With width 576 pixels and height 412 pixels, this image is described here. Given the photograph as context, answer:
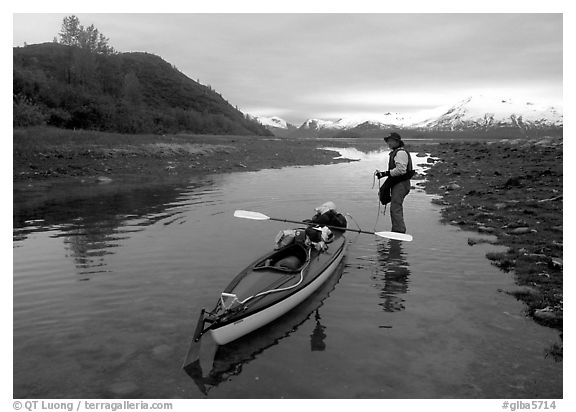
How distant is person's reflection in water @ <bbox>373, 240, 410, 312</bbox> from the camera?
959cm

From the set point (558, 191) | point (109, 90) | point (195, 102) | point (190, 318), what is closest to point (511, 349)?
point (190, 318)

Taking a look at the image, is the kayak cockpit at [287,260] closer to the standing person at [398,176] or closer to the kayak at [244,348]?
the kayak at [244,348]

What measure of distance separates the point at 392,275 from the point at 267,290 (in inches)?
181

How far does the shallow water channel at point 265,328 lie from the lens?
21.1ft

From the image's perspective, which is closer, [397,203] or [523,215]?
[397,203]

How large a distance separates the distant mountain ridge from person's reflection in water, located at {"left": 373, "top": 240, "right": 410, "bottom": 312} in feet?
133

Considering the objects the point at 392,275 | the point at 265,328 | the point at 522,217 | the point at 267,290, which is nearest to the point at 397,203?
the point at 392,275

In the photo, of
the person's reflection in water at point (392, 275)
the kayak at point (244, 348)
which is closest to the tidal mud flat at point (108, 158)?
the person's reflection in water at point (392, 275)

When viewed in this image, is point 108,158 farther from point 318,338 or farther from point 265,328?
point 318,338

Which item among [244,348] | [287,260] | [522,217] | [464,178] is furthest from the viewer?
[464,178]

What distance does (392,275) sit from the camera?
37.3 feet

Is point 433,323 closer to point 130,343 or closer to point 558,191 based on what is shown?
point 130,343

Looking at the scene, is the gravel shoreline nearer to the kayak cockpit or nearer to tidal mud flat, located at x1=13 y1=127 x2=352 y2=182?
tidal mud flat, located at x1=13 y1=127 x2=352 y2=182

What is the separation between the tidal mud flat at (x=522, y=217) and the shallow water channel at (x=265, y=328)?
1.70 feet
